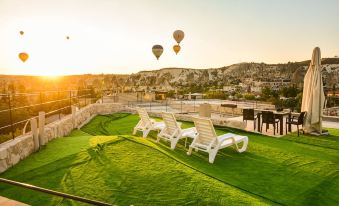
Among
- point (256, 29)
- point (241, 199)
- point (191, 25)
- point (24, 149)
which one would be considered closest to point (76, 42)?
point (191, 25)

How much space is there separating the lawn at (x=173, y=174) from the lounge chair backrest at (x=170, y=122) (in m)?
0.48

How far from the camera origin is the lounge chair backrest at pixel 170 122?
6.62 metres

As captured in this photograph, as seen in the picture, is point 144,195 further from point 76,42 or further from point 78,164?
point 76,42

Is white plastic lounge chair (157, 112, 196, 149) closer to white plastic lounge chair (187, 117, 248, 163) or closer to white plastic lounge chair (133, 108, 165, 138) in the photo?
white plastic lounge chair (187, 117, 248, 163)

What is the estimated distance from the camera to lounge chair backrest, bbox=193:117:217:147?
552 cm

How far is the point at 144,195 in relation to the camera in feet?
12.0

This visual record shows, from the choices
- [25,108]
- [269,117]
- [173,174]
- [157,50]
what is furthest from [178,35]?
[25,108]

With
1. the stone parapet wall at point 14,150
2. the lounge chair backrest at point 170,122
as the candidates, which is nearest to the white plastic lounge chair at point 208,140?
the lounge chair backrest at point 170,122

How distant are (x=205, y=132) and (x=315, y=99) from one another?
15.4 ft

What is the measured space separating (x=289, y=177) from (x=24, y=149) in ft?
16.8

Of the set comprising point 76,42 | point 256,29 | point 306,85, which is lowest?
point 306,85

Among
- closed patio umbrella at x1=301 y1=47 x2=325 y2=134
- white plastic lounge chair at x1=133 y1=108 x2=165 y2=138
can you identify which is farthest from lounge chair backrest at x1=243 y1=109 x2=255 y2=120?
white plastic lounge chair at x1=133 y1=108 x2=165 y2=138

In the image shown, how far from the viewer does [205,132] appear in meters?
5.71

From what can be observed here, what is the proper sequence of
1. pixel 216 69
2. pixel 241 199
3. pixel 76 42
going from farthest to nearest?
pixel 216 69
pixel 76 42
pixel 241 199
